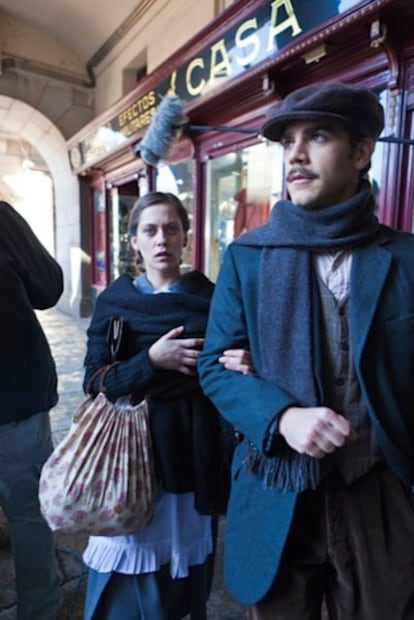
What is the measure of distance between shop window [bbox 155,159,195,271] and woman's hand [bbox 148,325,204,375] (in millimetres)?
2773

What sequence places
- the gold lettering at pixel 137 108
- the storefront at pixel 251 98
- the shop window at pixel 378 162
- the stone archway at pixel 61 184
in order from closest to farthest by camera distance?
the storefront at pixel 251 98
the shop window at pixel 378 162
the gold lettering at pixel 137 108
the stone archway at pixel 61 184

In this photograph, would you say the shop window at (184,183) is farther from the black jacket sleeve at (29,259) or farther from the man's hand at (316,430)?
the man's hand at (316,430)

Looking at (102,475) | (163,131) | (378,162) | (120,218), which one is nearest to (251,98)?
(378,162)

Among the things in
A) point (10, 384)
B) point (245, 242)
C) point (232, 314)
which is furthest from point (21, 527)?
point (245, 242)

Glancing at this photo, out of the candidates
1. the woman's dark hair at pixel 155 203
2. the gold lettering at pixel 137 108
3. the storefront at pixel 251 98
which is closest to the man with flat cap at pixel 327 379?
the woman's dark hair at pixel 155 203

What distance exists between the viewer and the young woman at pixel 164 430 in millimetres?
1043

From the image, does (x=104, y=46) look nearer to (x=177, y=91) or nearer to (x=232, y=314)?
(x=177, y=91)

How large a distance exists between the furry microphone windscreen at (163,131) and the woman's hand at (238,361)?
120cm

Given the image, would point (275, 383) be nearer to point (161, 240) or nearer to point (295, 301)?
point (295, 301)

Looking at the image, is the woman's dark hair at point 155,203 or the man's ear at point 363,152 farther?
the woman's dark hair at point 155,203

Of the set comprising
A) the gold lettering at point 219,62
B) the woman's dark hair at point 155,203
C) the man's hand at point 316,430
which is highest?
the gold lettering at point 219,62

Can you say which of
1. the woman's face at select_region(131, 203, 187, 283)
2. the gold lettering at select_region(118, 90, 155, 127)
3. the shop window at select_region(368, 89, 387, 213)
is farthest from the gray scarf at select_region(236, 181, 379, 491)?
the gold lettering at select_region(118, 90, 155, 127)

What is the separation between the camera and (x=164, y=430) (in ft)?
3.42

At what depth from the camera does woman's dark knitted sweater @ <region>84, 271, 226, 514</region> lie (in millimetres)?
1041
